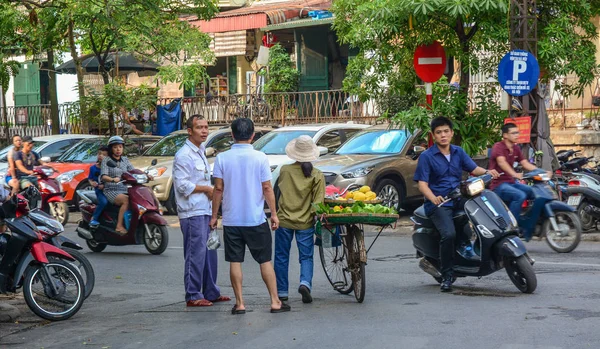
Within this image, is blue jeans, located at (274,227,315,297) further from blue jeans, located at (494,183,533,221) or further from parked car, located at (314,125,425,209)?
parked car, located at (314,125,425,209)

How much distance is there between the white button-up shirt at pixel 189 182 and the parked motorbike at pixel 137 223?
4.64 m

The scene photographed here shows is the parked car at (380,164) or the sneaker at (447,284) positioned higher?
the parked car at (380,164)

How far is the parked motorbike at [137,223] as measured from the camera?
47.7ft

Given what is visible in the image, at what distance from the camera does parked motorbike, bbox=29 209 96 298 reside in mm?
9742

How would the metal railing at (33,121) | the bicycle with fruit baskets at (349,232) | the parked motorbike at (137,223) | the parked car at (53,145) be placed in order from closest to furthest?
the bicycle with fruit baskets at (349,232)
the parked motorbike at (137,223)
the parked car at (53,145)
the metal railing at (33,121)

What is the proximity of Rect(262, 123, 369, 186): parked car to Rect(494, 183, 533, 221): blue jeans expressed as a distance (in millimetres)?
6985

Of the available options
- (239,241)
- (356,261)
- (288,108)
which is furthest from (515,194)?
(288,108)

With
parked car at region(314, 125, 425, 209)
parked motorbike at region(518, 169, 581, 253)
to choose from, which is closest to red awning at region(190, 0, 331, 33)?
parked car at region(314, 125, 425, 209)

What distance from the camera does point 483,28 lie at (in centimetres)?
1719

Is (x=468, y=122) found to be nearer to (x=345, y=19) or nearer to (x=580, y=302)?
(x=345, y=19)

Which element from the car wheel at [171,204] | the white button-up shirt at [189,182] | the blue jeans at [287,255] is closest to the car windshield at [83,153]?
the car wheel at [171,204]

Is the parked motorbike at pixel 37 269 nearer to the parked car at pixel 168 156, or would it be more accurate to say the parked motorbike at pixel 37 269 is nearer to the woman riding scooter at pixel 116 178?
the woman riding scooter at pixel 116 178

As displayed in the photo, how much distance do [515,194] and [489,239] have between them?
354cm

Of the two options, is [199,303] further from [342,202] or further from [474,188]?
[474,188]
